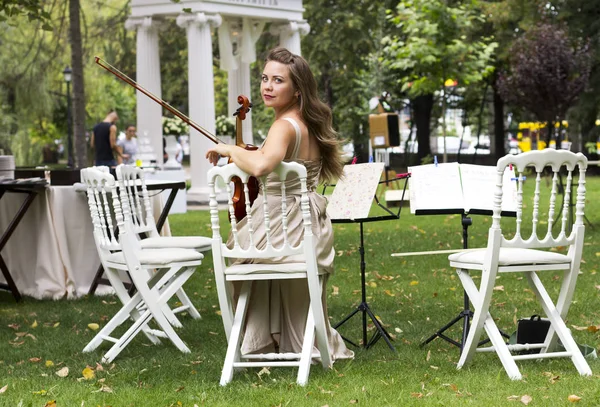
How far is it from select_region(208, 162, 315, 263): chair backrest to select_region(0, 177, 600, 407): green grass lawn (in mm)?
727

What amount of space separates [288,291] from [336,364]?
523 millimetres

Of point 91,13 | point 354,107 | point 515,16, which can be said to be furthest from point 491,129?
point 91,13

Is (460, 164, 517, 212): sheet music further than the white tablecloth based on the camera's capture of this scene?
No

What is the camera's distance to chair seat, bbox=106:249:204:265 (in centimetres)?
659

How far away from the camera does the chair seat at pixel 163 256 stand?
6590 millimetres

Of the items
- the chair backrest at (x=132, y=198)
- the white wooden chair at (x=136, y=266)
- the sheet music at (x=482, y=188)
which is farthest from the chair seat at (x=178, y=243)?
the sheet music at (x=482, y=188)

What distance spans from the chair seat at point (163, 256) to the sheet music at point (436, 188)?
4.84ft

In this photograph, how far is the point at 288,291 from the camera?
6199mm

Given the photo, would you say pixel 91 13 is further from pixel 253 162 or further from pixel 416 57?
pixel 253 162

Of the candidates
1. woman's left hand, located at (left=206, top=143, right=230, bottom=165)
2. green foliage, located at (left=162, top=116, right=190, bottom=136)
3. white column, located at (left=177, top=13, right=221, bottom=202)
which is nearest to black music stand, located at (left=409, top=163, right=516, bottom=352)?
woman's left hand, located at (left=206, top=143, right=230, bottom=165)

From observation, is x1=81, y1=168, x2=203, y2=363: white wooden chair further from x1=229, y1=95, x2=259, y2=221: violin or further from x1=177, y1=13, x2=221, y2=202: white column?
x1=177, y1=13, x2=221, y2=202: white column

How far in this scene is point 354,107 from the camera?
119 feet

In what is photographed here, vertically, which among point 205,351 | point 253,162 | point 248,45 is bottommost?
point 205,351

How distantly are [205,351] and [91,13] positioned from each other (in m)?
31.2
